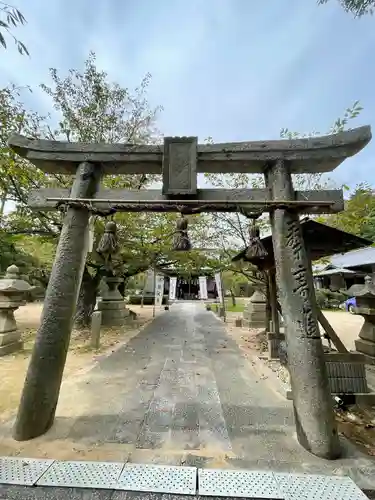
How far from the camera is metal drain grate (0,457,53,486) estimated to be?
226 centimetres

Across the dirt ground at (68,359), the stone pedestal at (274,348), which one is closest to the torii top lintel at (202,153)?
the dirt ground at (68,359)

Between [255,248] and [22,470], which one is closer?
[22,470]

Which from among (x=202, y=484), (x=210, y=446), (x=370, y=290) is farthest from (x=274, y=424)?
(x=370, y=290)

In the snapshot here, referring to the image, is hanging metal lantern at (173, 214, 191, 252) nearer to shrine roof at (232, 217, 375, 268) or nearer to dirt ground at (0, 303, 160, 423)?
shrine roof at (232, 217, 375, 268)

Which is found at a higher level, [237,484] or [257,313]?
[257,313]

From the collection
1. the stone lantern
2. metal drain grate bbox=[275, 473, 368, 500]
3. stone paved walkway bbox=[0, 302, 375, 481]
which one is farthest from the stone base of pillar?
metal drain grate bbox=[275, 473, 368, 500]

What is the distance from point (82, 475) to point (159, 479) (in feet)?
2.22

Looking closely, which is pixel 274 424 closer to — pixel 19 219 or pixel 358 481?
pixel 358 481

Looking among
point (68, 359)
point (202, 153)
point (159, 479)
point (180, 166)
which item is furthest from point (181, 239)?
point (68, 359)

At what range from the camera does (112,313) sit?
12125 mm

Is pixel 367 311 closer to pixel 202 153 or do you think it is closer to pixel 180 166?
pixel 202 153

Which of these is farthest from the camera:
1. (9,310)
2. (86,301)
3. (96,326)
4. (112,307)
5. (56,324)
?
(112,307)

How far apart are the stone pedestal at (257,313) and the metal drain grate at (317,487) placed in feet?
31.6

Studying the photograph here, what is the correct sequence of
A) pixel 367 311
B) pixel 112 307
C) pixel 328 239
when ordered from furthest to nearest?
pixel 112 307 → pixel 367 311 → pixel 328 239
